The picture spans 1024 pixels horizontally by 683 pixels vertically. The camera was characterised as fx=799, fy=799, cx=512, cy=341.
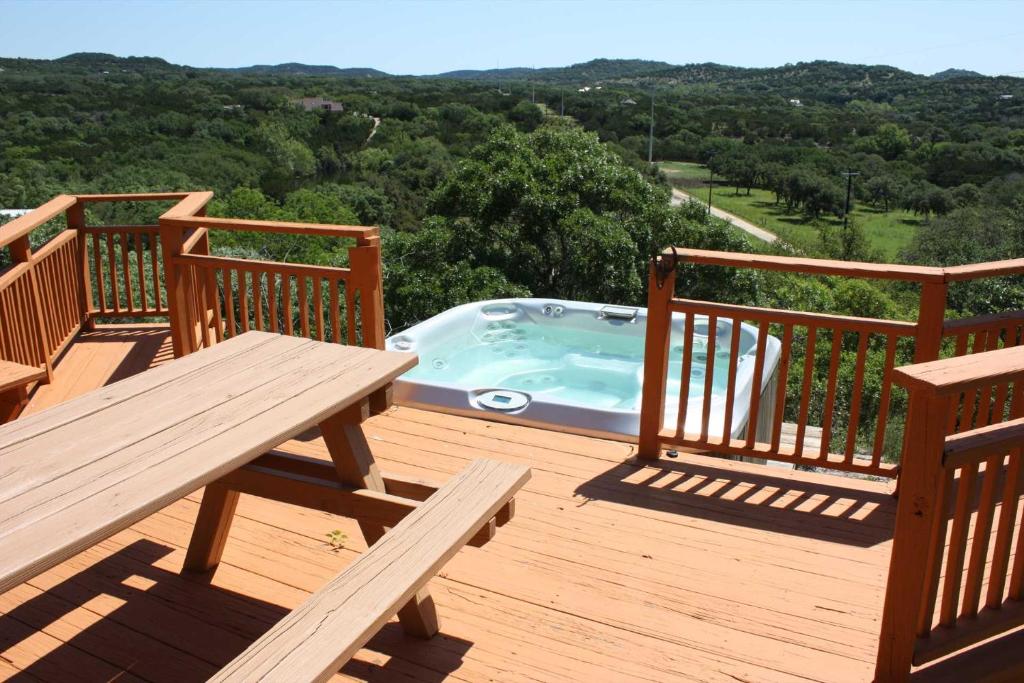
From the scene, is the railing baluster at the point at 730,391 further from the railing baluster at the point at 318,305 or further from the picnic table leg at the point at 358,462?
the railing baluster at the point at 318,305

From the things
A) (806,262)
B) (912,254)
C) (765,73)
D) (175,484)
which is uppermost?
(765,73)

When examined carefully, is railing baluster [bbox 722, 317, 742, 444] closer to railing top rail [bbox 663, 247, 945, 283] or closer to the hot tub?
railing top rail [bbox 663, 247, 945, 283]

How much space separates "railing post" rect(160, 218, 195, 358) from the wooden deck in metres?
1.36

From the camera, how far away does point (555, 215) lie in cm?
1145

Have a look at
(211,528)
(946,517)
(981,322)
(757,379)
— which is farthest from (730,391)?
(211,528)

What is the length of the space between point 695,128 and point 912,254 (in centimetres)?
3203

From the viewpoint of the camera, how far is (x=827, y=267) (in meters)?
3.20

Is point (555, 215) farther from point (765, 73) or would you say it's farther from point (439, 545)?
point (765, 73)

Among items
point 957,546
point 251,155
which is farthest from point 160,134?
point 957,546

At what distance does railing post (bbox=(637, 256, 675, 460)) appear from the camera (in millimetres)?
3461

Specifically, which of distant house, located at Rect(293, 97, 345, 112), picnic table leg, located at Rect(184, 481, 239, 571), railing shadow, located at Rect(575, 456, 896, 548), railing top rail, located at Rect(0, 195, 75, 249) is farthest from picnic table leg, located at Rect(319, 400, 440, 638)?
distant house, located at Rect(293, 97, 345, 112)

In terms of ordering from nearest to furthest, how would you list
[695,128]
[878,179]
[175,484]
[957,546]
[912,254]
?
[175,484] → [957,546] → [912,254] → [878,179] → [695,128]

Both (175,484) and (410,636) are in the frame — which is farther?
(410,636)

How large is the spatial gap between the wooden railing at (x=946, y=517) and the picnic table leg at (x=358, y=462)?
4.04ft
